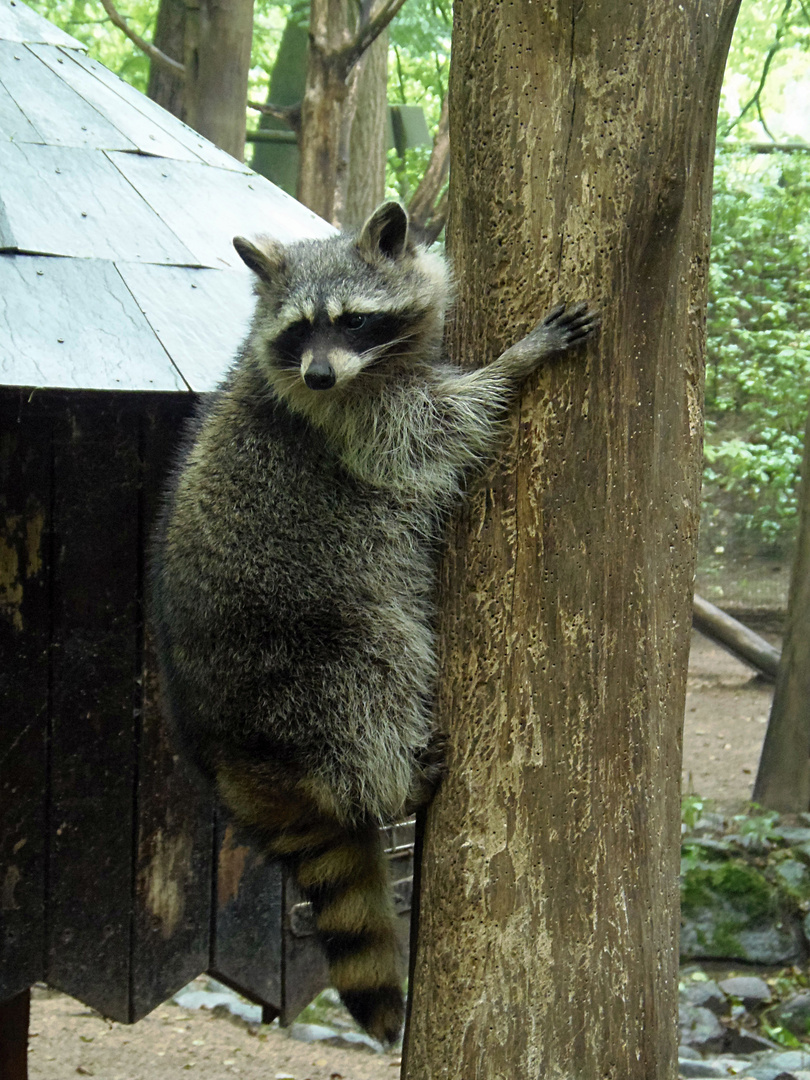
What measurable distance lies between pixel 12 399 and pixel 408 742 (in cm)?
184

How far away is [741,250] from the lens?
1068cm

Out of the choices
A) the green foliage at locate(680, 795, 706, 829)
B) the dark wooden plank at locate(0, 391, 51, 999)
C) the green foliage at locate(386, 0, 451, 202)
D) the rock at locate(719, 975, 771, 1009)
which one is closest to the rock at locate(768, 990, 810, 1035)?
the rock at locate(719, 975, 771, 1009)

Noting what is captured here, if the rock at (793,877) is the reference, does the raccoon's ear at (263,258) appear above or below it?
above

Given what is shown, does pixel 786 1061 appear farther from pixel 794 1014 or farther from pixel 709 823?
pixel 709 823

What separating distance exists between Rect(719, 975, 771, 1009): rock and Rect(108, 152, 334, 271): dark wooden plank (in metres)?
4.76

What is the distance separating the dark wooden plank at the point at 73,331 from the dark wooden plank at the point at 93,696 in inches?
21.4

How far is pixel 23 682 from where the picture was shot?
3420 mm

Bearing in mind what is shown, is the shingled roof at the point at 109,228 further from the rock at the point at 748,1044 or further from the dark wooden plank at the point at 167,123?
the rock at the point at 748,1044

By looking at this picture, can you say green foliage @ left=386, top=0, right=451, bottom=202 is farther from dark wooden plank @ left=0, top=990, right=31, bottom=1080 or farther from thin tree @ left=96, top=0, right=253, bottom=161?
dark wooden plank @ left=0, top=990, right=31, bottom=1080

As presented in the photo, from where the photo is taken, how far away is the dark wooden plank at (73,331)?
262cm

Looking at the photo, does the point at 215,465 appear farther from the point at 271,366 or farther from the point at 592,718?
the point at 592,718

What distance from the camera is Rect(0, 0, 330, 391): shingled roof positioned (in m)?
2.74

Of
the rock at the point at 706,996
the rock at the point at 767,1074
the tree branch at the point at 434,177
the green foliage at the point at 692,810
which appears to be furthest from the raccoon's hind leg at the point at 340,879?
the tree branch at the point at 434,177

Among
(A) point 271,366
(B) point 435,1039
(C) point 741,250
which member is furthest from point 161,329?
(C) point 741,250
